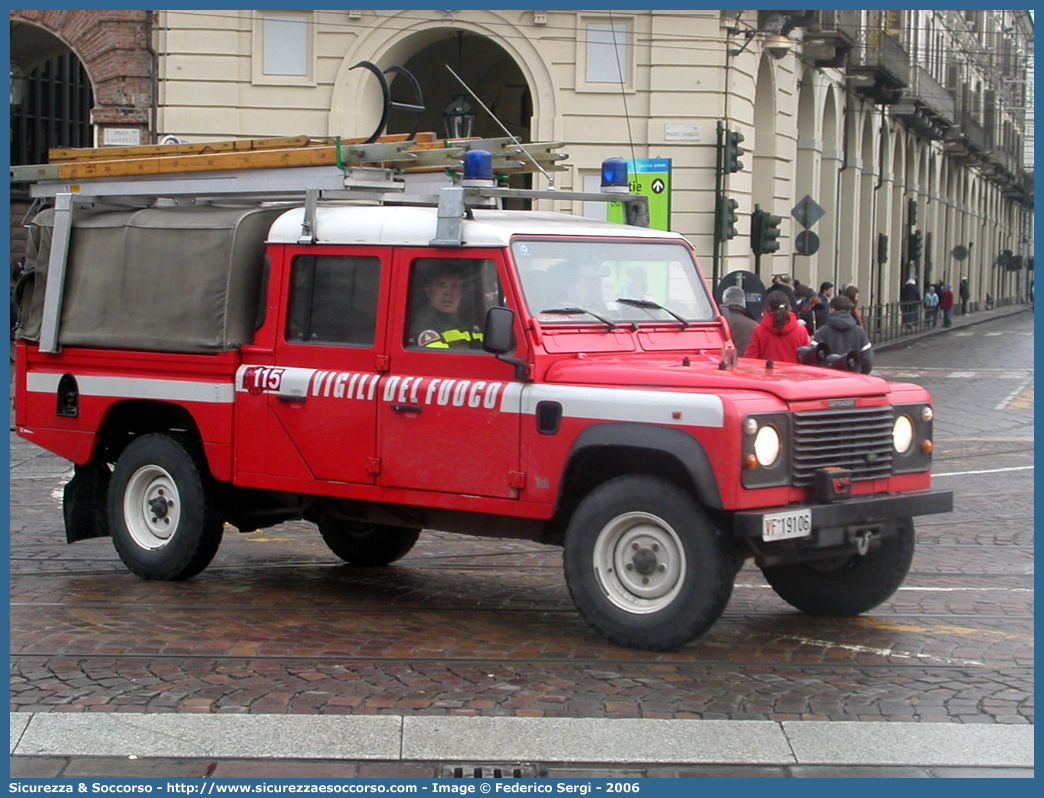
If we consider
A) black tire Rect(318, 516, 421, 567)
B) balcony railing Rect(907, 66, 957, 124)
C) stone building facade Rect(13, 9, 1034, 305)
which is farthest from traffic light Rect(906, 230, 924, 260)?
black tire Rect(318, 516, 421, 567)

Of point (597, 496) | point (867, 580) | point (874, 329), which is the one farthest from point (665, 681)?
point (874, 329)

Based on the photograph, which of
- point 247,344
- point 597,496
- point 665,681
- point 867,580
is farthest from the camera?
point 247,344

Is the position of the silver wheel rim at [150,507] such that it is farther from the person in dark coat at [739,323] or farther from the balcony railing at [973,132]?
the balcony railing at [973,132]

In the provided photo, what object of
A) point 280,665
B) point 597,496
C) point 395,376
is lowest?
point 280,665

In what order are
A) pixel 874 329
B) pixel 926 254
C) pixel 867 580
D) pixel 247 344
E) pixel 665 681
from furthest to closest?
1. pixel 926 254
2. pixel 874 329
3. pixel 247 344
4. pixel 867 580
5. pixel 665 681

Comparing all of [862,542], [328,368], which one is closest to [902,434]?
[862,542]

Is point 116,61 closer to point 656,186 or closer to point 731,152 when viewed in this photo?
point 731,152

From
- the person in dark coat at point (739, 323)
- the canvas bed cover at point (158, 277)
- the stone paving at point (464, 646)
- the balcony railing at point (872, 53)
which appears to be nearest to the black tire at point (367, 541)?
the stone paving at point (464, 646)

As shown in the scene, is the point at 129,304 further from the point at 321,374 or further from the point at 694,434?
the point at 694,434

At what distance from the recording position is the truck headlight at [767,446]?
7.01m

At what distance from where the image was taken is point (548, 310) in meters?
7.89

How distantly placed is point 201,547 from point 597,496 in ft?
8.92

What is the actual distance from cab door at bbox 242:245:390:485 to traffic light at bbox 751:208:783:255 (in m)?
18.8

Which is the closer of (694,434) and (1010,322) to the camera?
(694,434)
